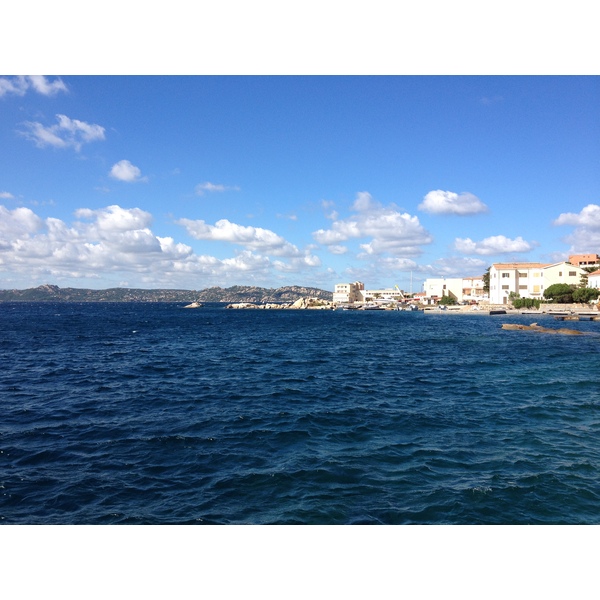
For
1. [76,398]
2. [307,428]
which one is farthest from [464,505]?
[76,398]

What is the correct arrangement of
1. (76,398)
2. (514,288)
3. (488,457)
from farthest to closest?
(514,288), (76,398), (488,457)

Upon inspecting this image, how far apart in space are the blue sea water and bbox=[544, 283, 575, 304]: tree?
195 ft

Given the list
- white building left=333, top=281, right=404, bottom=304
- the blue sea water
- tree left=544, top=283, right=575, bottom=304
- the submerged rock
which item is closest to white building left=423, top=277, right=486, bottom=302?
white building left=333, top=281, right=404, bottom=304

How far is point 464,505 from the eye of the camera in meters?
6.54

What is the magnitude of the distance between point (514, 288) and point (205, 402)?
84.9 meters

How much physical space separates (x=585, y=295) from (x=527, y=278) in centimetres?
1705

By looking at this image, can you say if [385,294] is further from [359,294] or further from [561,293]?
[561,293]

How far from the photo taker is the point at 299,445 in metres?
9.39

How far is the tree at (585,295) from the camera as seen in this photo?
6334cm

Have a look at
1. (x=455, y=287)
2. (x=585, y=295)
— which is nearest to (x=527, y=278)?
(x=585, y=295)

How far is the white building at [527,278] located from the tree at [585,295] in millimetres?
9651

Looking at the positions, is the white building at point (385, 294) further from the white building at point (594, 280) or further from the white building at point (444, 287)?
the white building at point (594, 280)

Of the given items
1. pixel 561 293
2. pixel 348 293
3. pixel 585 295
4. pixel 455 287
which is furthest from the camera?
pixel 348 293
